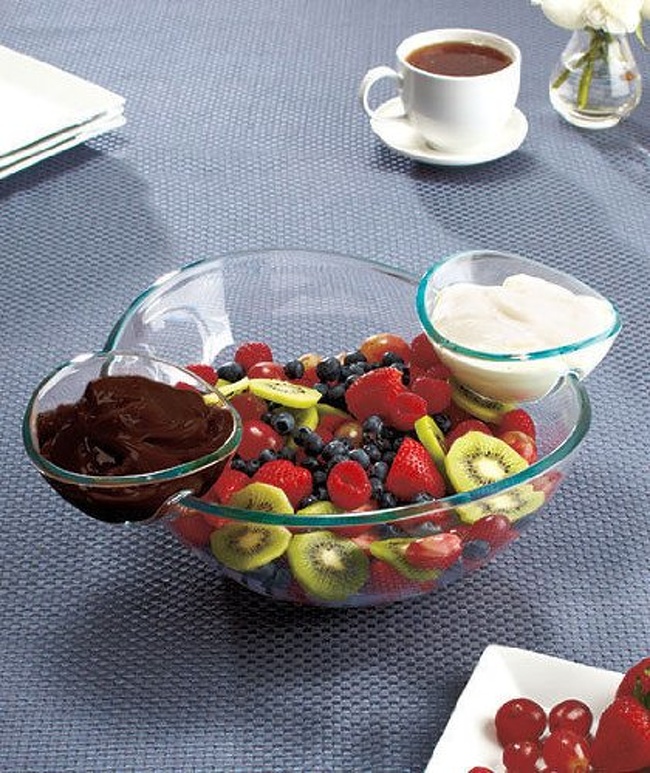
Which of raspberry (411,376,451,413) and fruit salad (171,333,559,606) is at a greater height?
raspberry (411,376,451,413)

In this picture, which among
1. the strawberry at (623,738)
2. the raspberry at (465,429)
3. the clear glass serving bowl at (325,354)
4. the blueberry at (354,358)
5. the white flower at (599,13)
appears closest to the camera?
the strawberry at (623,738)

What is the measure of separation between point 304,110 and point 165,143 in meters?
0.18

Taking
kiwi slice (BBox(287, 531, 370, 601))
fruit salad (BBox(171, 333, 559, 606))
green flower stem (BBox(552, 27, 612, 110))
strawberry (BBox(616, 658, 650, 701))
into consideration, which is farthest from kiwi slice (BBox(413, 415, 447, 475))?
green flower stem (BBox(552, 27, 612, 110))

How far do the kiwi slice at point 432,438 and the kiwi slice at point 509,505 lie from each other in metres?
0.06

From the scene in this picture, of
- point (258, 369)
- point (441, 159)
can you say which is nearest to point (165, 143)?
point (441, 159)

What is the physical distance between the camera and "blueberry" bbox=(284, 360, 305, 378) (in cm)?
118

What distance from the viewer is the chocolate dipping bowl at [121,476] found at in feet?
3.13

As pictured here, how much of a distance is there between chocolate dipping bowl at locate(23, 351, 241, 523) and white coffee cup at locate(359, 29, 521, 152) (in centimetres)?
68

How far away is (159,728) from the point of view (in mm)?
1011

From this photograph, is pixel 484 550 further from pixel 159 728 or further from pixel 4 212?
pixel 4 212

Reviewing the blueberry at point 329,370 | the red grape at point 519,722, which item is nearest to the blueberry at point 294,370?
the blueberry at point 329,370

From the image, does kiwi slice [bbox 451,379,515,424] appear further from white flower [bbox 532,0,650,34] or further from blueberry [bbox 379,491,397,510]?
white flower [bbox 532,0,650,34]

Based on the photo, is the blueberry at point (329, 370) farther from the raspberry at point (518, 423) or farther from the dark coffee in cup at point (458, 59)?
the dark coffee in cup at point (458, 59)

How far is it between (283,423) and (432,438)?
112mm
